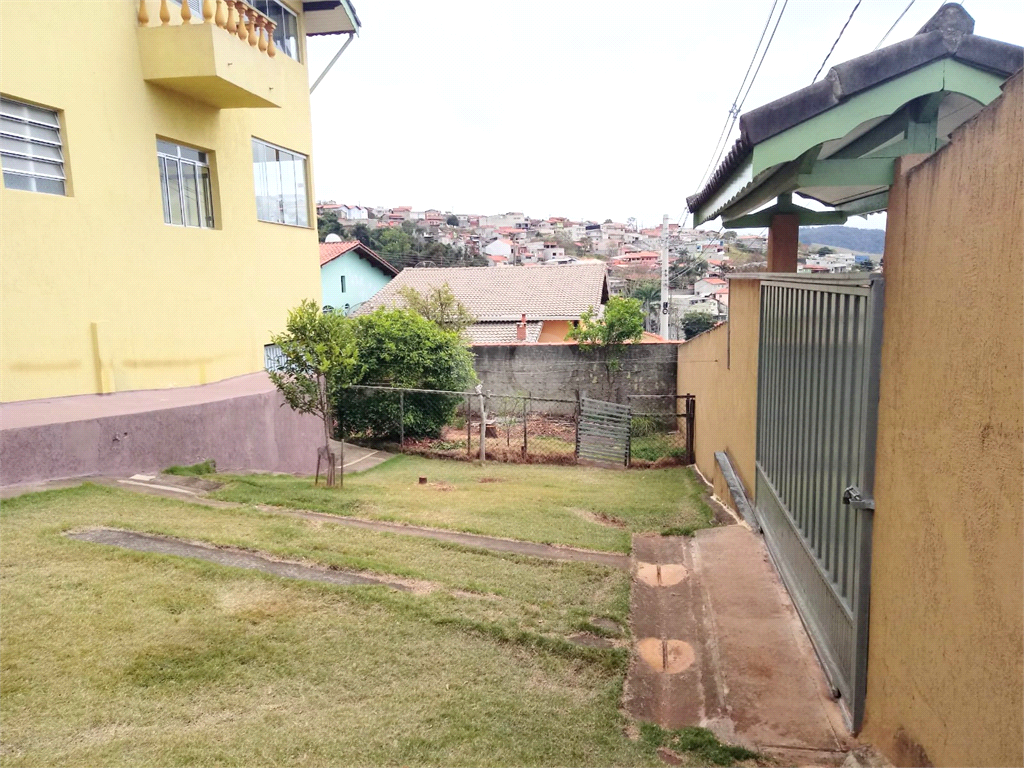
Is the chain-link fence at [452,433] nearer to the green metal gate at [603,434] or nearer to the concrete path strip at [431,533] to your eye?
the green metal gate at [603,434]

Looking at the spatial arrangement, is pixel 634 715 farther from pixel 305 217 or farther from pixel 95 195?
pixel 305 217

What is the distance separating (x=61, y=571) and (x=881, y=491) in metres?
5.22

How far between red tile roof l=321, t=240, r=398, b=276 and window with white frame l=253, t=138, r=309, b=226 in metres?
15.3

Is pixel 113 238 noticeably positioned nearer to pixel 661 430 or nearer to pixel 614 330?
pixel 614 330

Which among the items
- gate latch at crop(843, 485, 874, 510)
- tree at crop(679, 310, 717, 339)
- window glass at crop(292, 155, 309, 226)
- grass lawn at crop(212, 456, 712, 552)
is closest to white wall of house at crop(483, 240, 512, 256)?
tree at crop(679, 310, 717, 339)

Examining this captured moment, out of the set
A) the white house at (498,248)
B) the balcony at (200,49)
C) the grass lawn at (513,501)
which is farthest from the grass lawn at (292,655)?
the white house at (498,248)

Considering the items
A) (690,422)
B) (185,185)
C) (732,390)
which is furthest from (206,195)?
(690,422)

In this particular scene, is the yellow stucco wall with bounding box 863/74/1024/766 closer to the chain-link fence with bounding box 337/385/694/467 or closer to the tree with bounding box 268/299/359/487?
the tree with bounding box 268/299/359/487

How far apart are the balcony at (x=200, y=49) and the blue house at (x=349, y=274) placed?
18066mm

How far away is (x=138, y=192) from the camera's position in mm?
9820

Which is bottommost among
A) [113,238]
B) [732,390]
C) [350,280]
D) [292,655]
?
[292,655]

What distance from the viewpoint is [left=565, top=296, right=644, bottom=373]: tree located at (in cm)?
1884

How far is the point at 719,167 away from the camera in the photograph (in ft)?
15.1

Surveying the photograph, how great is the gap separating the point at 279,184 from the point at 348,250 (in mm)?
17661
